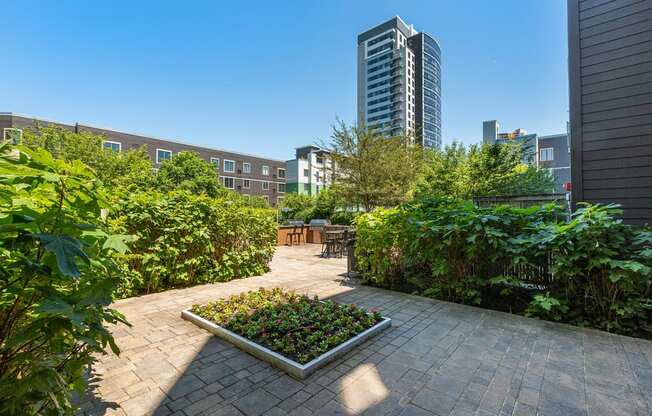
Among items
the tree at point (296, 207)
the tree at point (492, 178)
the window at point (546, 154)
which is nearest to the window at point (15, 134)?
the tree at point (296, 207)

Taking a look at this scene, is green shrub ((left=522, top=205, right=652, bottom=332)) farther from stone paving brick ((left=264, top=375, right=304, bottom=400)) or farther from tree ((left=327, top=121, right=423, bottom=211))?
tree ((left=327, top=121, right=423, bottom=211))

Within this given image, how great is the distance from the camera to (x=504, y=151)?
1357 cm

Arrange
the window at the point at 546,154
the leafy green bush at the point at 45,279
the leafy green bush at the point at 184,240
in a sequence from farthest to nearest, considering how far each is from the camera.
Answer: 1. the window at the point at 546,154
2. the leafy green bush at the point at 184,240
3. the leafy green bush at the point at 45,279

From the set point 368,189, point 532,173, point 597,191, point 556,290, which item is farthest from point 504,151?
point 556,290

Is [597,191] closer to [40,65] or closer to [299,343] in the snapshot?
[299,343]

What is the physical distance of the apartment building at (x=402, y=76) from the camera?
61312 millimetres

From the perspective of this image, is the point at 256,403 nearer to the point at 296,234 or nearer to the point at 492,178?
the point at 296,234

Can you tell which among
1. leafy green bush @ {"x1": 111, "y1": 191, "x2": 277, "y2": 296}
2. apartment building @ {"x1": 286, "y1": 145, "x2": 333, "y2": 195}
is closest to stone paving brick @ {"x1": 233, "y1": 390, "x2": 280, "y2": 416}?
leafy green bush @ {"x1": 111, "y1": 191, "x2": 277, "y2": 296}

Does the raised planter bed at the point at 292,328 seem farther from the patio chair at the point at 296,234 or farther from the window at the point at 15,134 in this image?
the patio chair at the point at 296,234

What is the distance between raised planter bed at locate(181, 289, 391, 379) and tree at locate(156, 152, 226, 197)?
828 inches

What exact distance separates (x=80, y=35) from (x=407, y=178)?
12.5 meters

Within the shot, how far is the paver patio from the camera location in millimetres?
2016

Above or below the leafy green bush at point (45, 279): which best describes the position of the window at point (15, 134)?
above

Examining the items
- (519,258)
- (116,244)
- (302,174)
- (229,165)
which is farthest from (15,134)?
(302,174)
